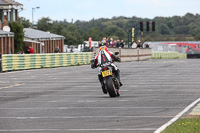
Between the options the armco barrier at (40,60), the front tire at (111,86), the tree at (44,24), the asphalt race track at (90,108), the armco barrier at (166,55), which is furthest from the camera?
the tree at (44,24)

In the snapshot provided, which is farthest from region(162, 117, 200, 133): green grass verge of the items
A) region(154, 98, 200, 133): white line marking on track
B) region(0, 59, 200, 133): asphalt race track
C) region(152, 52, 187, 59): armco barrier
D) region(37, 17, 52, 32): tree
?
region(37, 17, 52, 32): tree

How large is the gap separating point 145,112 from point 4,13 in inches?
1941

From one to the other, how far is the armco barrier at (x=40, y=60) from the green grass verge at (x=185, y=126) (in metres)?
24.8

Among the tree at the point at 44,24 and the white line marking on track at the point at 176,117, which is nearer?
the white line marking on track at the point at 176,117

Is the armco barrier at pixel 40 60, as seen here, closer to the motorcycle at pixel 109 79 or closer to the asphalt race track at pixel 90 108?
the asphalt race track at pixel 90 108

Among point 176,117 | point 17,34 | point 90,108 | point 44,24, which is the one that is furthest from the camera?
point 44,24

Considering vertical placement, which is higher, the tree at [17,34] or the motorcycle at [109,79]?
the tree at [17,34]

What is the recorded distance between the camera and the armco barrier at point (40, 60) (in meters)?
35.1

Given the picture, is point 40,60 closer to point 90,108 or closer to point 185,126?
point 90,108

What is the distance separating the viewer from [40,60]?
3959cm

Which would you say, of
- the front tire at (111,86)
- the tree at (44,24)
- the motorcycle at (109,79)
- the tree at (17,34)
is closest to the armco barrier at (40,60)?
the tree at (17,34)

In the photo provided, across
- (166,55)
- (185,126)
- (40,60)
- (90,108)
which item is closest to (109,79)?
(90,108)

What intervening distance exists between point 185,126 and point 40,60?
3055 centimetres

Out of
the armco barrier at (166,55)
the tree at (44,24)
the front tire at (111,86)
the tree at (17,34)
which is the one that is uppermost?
the tree at (44,24)
